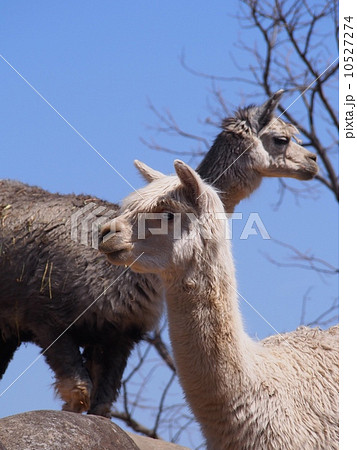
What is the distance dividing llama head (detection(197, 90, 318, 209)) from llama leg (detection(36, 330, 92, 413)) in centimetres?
179

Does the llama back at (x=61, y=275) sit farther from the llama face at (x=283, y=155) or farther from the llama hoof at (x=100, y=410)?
the llama face at (x=283, y=155)

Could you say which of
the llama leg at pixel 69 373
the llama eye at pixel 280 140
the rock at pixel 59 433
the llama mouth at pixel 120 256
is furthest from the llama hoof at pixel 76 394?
the llama eye at pixel 280 140

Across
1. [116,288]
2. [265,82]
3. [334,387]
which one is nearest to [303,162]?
[116,288]

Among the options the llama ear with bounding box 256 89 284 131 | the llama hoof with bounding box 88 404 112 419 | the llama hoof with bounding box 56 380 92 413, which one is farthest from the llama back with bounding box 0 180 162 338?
the llama ear with bounding box 256 89 284 131

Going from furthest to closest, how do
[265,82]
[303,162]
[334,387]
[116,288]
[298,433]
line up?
[265,82], [303,162], [116,288], [334,387], [298,433]

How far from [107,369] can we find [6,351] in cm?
130

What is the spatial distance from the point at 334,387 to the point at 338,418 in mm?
202

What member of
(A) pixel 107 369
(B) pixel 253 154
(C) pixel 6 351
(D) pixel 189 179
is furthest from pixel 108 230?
(C) pixel 6 351

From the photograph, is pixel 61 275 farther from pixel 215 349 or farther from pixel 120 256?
pixel 215 349

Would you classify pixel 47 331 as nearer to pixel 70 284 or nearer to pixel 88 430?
pixel 70 284

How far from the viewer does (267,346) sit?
514cm

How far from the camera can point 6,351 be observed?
24.9 ft

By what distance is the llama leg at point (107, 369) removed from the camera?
6523 millimetres

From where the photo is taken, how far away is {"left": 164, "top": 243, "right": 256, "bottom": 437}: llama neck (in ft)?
14.3
